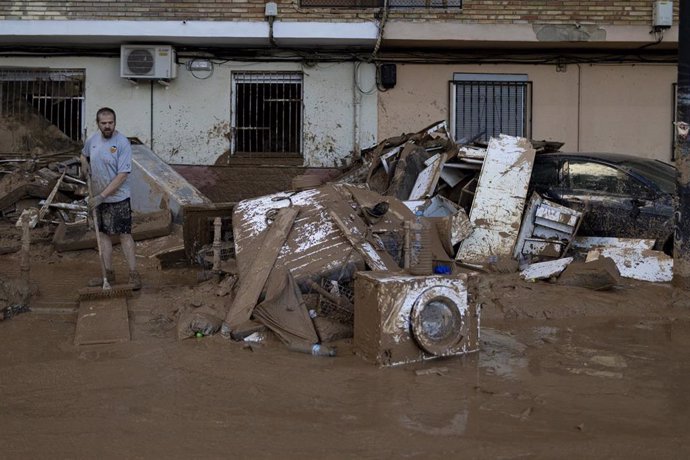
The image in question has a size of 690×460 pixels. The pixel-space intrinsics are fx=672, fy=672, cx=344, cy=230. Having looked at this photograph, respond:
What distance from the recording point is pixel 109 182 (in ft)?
21.0

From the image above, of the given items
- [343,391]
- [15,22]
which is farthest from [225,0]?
[343,391]

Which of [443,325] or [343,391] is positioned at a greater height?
[443,325]

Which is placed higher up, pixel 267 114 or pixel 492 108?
pixel 492 108

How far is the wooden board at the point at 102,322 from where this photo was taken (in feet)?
16.8

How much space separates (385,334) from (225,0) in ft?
28.4

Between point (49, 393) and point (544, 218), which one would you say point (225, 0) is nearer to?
point (544, 218)

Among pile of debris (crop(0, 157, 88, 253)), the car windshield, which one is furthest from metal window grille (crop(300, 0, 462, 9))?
pile of debris (crop(0, 157, 88, 253))

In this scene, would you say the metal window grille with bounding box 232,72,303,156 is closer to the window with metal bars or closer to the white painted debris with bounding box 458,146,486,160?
the window with metal bars

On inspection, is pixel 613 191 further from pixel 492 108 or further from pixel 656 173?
pixel 492 108

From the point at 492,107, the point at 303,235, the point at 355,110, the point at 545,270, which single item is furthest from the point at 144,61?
the point at 545,270

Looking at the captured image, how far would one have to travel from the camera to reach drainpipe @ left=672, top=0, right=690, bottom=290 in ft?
23.2

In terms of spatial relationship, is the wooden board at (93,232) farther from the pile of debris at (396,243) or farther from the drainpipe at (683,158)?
the drainpipe at (683,158)

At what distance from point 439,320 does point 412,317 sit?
0.28 m

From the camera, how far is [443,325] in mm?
4746
